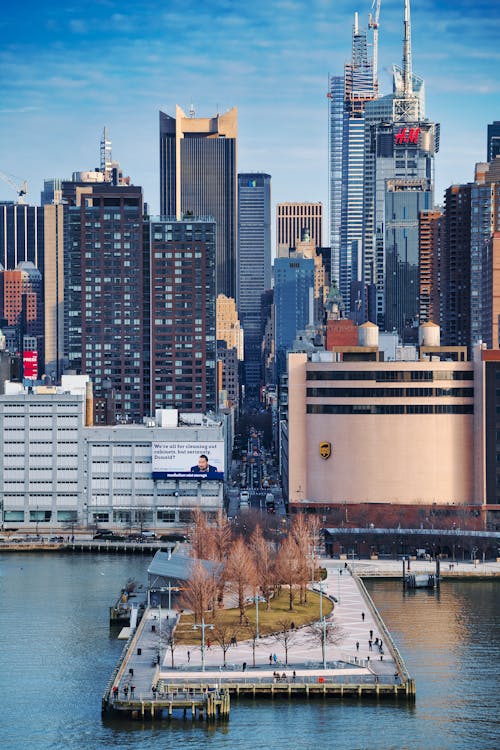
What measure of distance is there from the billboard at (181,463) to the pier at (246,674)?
5822 cm

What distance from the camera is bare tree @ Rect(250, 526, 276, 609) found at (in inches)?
4075

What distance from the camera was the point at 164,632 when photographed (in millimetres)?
94938

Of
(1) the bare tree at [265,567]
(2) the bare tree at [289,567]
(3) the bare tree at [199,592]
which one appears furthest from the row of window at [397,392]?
(3) the bare tree at [199,592]

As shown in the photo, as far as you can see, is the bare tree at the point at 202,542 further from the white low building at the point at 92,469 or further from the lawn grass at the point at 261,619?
the white low building at the point at 92,469

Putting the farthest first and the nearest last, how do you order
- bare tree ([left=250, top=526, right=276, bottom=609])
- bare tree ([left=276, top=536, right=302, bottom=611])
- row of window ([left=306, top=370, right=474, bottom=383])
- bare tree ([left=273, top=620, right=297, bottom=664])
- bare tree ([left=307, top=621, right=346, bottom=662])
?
row of window ([left=306, top=370, right=474, bottom=383]) → bare tree ([left=276, top=536, right=302, bottom=611]) → bare tree ([left=250, top=526, right=276, bottom=609]) → bare tree ([left=307, top=621, right=346, bottom=662]) → bare tree ([left=273, top=620, right=297, bottom=664])

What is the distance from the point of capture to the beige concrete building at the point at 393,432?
145m

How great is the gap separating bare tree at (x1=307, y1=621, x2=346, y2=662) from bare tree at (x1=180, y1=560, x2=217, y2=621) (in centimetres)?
652

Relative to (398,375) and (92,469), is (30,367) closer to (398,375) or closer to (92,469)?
(92,469)

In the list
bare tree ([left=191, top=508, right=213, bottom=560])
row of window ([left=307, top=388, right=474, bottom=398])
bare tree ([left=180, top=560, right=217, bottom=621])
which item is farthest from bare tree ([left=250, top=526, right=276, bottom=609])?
row of window ([left=307, top=388, right=474, bottom=398])

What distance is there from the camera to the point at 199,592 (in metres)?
96.6

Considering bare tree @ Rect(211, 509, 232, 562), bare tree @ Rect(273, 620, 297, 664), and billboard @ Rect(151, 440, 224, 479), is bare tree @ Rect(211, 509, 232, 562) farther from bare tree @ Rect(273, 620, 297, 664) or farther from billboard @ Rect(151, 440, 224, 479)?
billboard @ Rect(151, 440, 224, 479)

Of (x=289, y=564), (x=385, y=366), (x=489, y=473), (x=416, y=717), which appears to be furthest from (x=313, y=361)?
(x=416, y=717)

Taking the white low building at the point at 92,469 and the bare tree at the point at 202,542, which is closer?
the bare tree at the point at 202,542

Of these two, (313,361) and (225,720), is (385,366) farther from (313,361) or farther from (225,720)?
(225,720)
